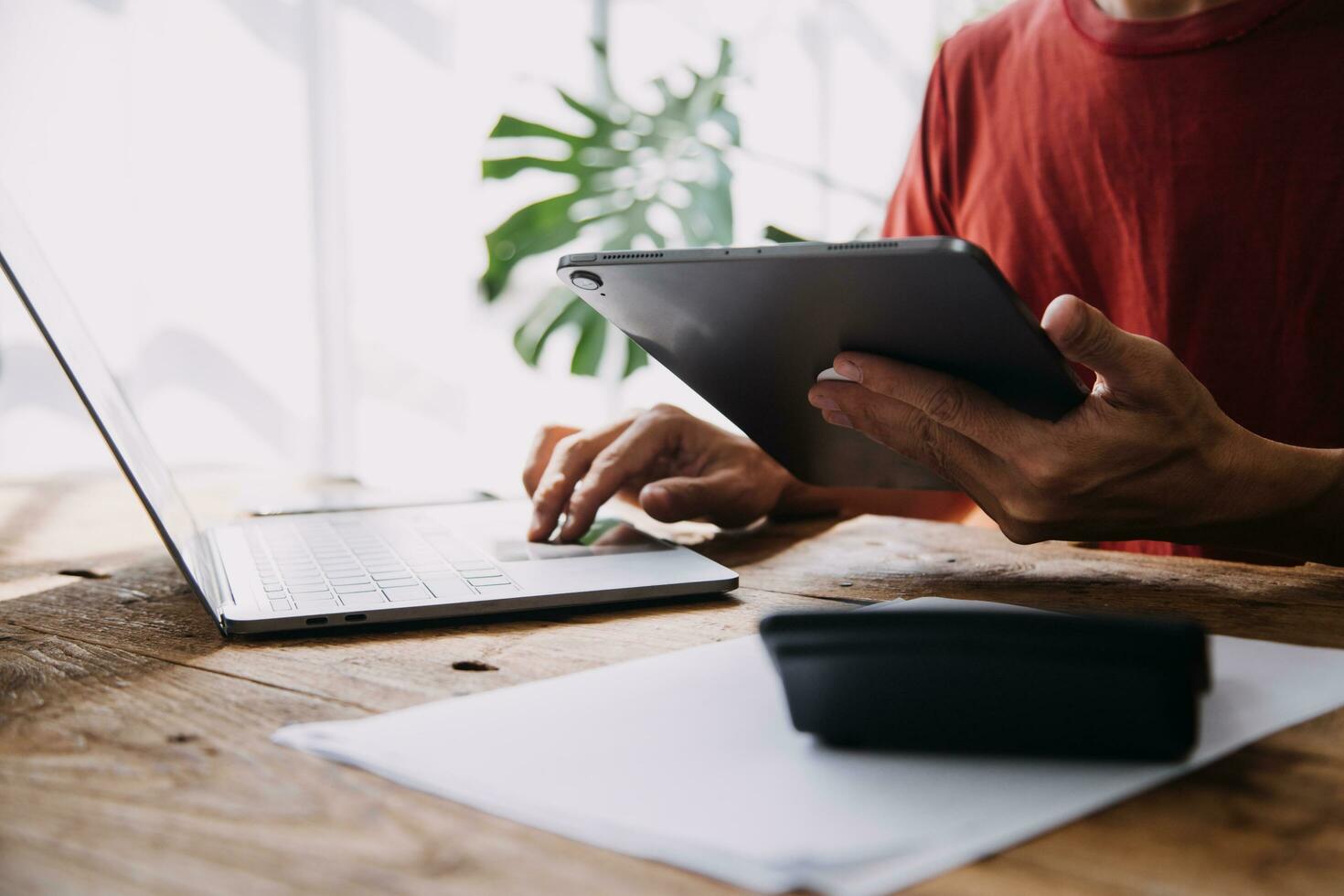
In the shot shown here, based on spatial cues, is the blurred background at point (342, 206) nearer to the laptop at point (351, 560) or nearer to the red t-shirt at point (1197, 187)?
the red t-shirt at point (1197, 187)

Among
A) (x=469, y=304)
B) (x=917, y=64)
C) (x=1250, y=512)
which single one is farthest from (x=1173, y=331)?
(x=917, y=64)

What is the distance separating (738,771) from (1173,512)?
464 millimetres

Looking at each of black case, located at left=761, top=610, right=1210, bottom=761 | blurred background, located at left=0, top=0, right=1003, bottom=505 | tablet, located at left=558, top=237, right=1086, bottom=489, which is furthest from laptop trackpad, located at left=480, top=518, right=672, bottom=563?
blurred background, located at left=0, top=0, right=1003, bottom=505

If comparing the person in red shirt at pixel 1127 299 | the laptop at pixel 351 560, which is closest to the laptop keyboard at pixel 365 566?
the laptop at pixel 351 560

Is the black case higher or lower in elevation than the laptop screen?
lower

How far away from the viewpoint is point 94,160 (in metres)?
2.69

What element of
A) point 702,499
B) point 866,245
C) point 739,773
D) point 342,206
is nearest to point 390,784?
point 739,773

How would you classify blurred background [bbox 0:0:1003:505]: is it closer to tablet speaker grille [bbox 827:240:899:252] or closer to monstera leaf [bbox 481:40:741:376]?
monstera leaf [bbox 481:40:741:376]

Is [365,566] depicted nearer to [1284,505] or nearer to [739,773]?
[739,773]

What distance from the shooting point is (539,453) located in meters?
1.05

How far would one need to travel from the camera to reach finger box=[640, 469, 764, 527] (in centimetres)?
92

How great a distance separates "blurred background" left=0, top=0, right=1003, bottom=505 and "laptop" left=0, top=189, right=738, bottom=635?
6.03 feet

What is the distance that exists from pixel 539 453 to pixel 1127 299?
2.35ft

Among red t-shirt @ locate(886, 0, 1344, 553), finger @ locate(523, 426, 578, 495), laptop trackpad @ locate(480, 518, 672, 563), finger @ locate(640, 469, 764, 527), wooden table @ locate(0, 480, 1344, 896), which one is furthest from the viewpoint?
red t-shirt @ locate(886, 0, 1344, 553)
